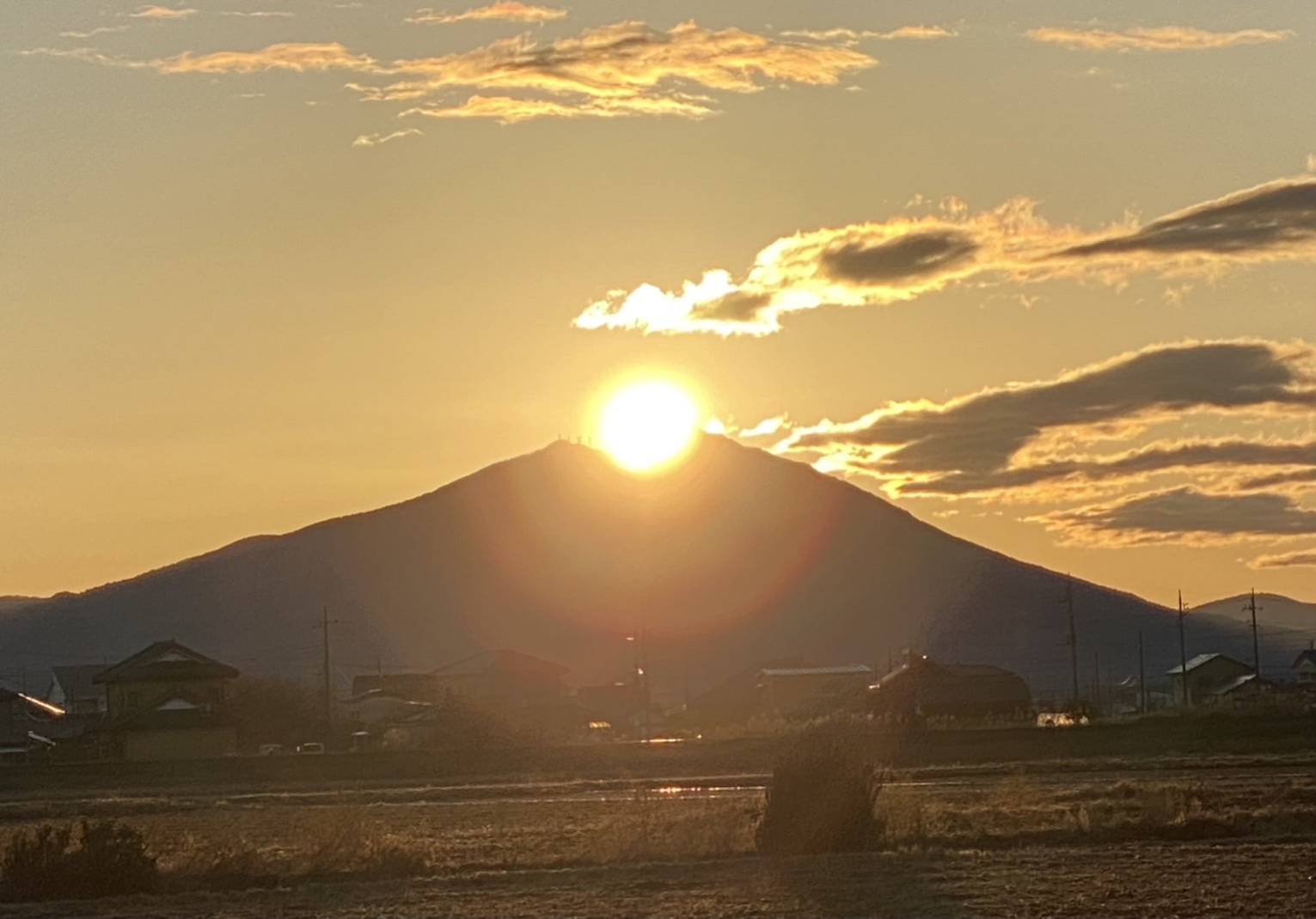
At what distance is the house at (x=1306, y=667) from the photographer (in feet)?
445

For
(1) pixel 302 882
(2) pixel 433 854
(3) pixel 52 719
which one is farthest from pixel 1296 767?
(3) pixel 52 719

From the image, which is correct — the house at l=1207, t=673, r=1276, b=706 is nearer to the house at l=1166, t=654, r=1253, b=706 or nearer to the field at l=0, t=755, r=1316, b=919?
the house at l=1166, t=654, r=1253, b=706

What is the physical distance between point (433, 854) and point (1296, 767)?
2848 centimetres

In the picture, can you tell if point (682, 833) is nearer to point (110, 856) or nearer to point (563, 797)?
point (110, 856)

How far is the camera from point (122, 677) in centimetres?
10331

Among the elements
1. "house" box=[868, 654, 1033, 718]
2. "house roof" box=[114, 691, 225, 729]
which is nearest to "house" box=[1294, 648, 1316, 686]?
"house" box=[868, 654, 1033, 718]

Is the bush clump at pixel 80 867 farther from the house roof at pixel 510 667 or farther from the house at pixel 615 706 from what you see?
the house roof at pixel 510 667

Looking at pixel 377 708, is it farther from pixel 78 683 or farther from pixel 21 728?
pixel 78 683

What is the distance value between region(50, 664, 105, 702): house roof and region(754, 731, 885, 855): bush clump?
118 metres

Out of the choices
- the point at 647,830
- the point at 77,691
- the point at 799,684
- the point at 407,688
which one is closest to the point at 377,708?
the point at 407,688

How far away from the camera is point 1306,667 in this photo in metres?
142

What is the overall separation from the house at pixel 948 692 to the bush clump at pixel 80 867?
6336cm

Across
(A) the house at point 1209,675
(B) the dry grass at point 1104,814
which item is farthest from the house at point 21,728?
(A) the house at point 1209,675

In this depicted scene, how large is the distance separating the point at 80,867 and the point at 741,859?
10.8m
